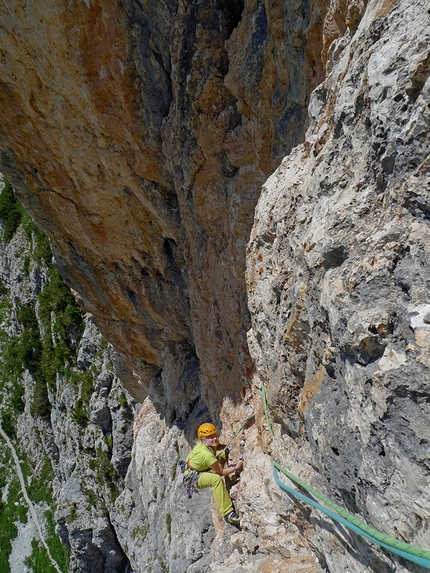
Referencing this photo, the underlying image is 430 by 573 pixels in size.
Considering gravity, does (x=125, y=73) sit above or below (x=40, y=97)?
below

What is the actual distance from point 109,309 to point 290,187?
9452 millimetres

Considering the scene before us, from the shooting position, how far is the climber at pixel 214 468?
6.35 metres

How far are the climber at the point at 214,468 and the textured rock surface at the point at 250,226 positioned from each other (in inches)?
14.7

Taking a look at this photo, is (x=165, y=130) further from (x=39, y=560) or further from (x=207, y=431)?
(x=39, y=560)

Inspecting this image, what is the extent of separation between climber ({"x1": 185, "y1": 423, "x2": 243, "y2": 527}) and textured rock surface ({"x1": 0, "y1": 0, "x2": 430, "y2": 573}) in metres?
0.37

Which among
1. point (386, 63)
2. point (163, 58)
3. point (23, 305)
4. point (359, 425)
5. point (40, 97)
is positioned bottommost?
point (359, 425)

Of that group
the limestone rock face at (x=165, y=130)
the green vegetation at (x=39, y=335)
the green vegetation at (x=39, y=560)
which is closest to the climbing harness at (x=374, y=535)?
the limestone rock face at (x=165, y=130)

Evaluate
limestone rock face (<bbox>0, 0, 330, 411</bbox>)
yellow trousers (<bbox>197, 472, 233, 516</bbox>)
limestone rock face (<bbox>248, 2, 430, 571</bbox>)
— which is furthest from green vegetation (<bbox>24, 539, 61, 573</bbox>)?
limestone rock face (<bbox>248, 2, 430, 571</bbox>)

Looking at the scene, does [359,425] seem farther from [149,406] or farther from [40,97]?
[149,406]

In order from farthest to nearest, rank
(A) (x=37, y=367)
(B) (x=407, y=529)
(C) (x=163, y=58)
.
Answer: (A) (x=37, y=367) < (C) (x=163, y=58) < (B) (x=407, y=529)

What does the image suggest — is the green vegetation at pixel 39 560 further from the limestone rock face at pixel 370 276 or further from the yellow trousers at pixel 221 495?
the limestone rock face at pixel 370 276


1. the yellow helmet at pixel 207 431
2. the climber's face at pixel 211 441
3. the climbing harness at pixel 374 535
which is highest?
the yellow helmet at pixel 207 431

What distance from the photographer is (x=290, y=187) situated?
396 centimetres

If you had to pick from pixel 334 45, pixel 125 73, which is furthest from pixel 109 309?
pixel 334 45
